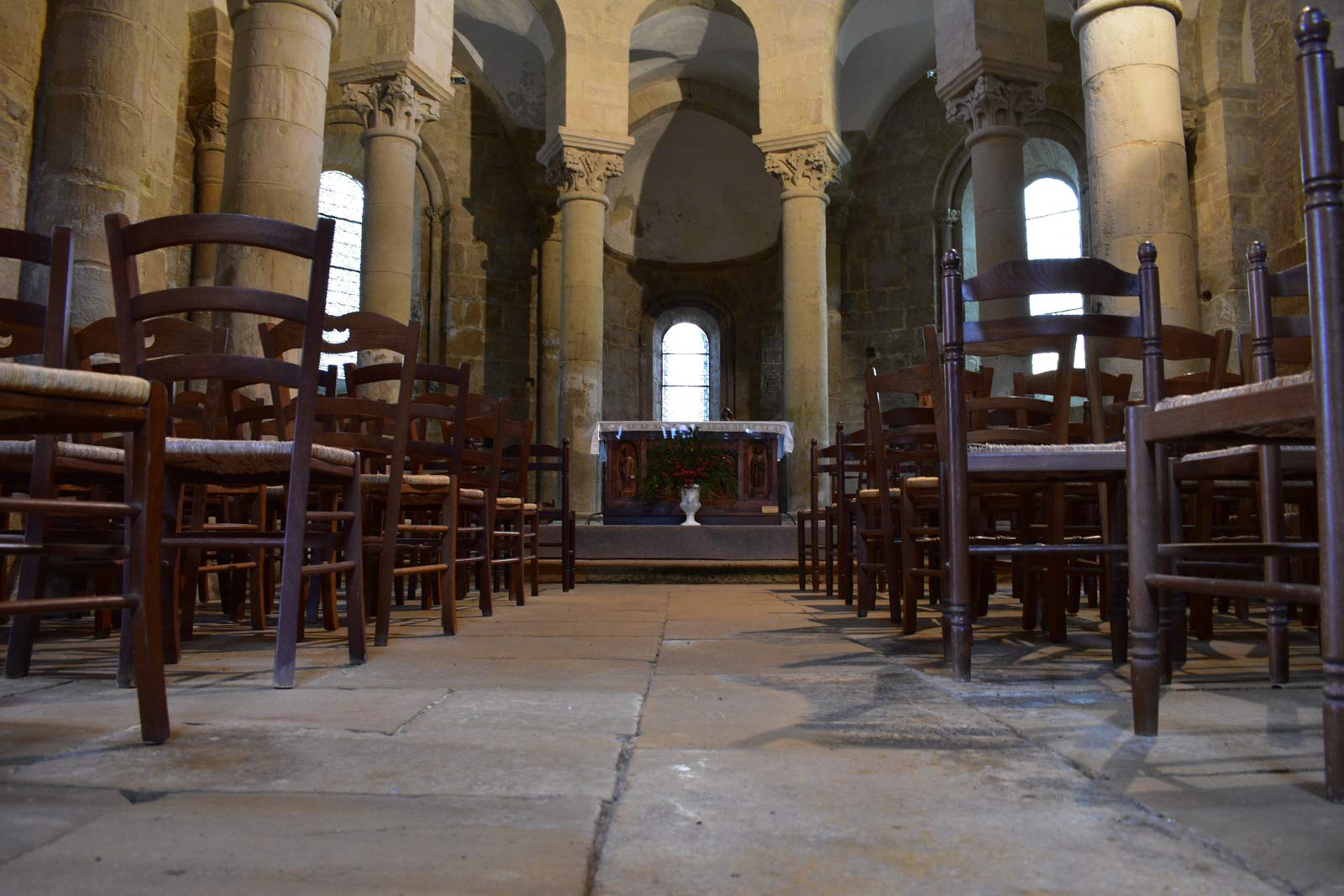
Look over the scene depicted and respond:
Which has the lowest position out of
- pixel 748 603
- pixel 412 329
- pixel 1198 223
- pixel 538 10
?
pixel 748 603

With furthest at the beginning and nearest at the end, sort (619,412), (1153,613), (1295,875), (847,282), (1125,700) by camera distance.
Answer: (619,412) → (847,282) → (1125,700) → (1153,613) → (1295,875)

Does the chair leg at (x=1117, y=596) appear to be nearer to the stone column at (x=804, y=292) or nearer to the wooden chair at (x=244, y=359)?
the wooden chair at (x=244, y=359)

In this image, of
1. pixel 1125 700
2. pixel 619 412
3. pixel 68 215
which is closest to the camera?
pixel 1125 700

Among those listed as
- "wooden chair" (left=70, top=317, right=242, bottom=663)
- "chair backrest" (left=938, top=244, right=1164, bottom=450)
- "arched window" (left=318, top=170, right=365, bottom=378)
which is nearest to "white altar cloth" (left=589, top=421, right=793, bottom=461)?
"arched window" (left=318, top=170, right=365, bottom=378)

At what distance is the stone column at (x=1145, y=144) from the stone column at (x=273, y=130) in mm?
5304

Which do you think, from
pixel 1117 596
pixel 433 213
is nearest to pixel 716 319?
pixel 433 213

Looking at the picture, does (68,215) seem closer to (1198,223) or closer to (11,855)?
(11,855)

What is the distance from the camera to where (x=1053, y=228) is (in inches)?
532

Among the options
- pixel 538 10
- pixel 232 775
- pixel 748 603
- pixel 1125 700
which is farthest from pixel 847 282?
pixel 232 775

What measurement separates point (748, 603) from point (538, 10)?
888 cm

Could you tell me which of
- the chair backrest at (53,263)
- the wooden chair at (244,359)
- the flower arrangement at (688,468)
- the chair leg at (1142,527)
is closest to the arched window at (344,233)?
the flower arrangement at (688,468)

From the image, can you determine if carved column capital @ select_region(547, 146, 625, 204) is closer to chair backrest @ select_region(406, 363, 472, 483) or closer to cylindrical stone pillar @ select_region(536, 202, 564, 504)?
cylindrical stone pillar @ select_region(536, 202, 564, 504)

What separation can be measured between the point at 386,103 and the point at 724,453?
475 centimetres

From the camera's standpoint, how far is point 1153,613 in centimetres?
189
